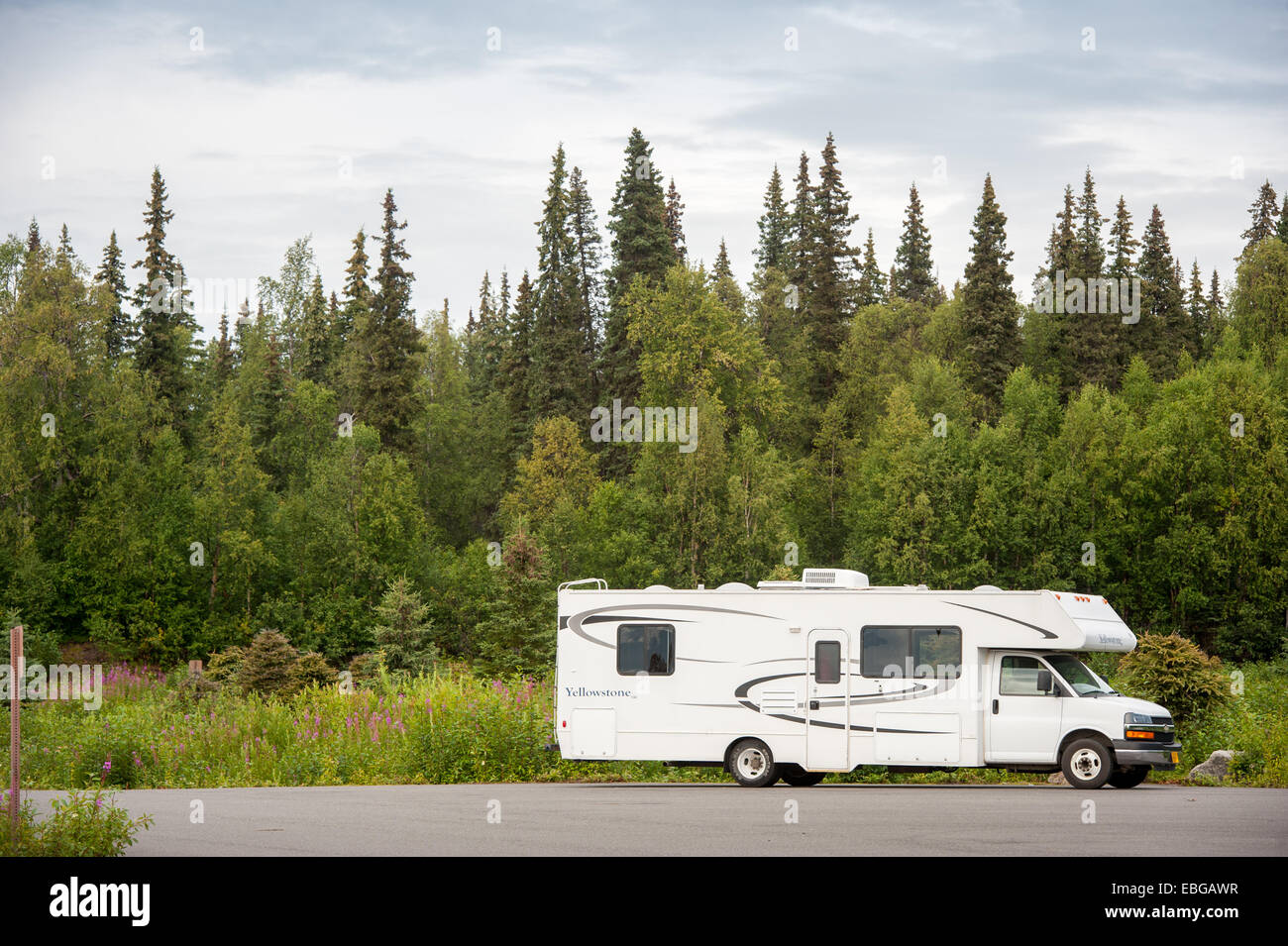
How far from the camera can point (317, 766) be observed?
2242 cm

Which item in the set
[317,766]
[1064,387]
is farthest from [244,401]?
[317,766]

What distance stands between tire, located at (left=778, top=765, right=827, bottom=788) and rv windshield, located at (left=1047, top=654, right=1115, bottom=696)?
3.99m

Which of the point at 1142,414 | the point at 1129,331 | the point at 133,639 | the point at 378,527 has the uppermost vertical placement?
the point at 1129,331

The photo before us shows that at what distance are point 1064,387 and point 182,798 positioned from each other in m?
62.4

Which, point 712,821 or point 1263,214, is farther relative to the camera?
Answer: point 1263,214

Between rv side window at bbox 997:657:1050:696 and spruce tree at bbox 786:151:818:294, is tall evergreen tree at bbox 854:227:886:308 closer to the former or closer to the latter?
spruce tree at bbox 786:151:818:294

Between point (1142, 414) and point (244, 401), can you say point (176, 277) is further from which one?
point (1142, 414)

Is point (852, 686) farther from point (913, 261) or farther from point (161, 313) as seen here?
point (913, 261)

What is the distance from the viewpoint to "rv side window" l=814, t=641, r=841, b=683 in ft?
66.4

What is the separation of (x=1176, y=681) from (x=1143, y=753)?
12.3 feet

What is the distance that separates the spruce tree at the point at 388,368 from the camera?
7056 centimetres

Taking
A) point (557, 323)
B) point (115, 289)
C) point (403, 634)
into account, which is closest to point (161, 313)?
point (115, 289)

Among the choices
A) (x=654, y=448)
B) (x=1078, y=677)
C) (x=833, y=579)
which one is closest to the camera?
(x=1078, y=677)

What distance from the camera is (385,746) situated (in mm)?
22641
